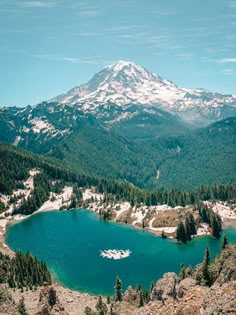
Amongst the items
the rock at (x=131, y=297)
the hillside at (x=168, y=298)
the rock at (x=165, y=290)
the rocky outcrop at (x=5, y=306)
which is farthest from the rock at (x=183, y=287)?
the rocky outcrop at (x=5, y=306)

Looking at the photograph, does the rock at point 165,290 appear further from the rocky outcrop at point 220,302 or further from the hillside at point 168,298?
the rocky outcrop at point 220,302

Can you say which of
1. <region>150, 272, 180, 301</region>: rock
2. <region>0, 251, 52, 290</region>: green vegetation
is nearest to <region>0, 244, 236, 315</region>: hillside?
<region>150, 272, 180, 301</region>: rock

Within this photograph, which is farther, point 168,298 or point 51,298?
point 51,298

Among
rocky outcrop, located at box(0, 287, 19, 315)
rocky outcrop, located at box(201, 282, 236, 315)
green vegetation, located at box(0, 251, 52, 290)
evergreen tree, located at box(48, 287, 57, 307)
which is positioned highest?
rocky outcrop, located at box(201, 282, 236, 315)

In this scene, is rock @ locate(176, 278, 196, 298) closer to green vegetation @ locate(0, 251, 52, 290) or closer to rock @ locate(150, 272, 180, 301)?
rock @ locate(150, 272, 180, 301)

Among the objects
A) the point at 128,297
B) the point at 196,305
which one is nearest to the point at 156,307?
the point at 196,305

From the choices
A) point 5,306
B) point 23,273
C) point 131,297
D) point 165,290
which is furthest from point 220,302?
point 23,273

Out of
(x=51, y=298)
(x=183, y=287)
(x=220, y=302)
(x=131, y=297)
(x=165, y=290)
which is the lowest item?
(x=131, y=297)

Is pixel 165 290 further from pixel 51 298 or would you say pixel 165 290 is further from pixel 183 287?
pixel 51 298

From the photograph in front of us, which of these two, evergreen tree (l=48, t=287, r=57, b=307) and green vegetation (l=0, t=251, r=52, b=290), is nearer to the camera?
evergreen tree (l=48, t=287, r=57, b=307)
